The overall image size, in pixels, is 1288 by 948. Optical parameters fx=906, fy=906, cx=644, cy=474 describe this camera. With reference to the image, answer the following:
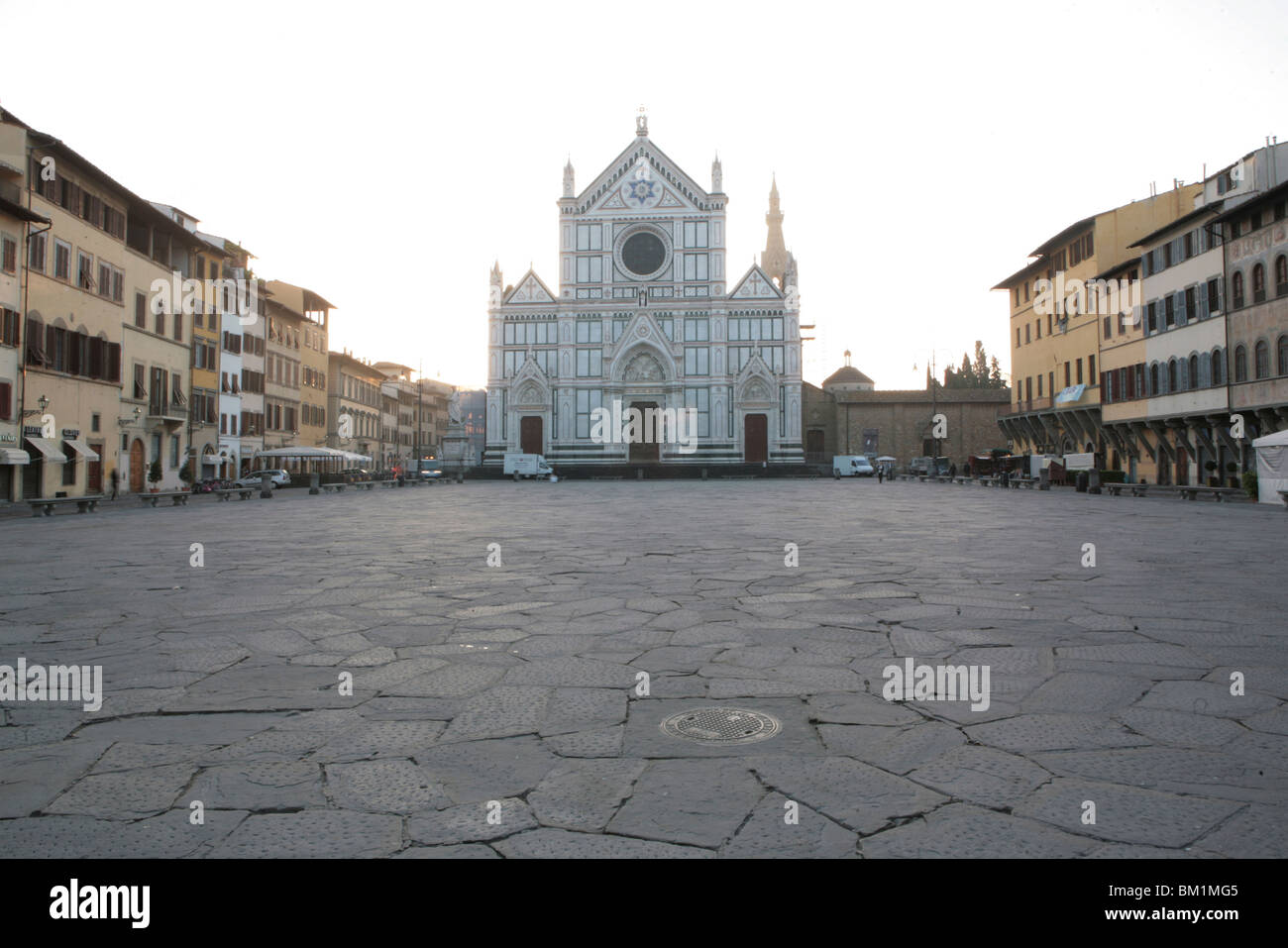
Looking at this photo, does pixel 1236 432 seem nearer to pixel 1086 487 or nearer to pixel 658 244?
pixel 1086 487

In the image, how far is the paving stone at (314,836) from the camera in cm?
247

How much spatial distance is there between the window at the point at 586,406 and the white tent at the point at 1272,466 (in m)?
36.8

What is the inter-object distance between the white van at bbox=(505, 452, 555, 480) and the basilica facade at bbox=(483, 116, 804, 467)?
12.0ft

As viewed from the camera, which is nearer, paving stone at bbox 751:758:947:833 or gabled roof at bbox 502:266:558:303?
paving stone at bbox 751:758:947:833

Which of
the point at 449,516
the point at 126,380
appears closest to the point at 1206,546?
the point at 449,516

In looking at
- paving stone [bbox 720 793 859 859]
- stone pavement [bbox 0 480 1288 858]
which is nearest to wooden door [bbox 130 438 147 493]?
stone pavement [bbox 0 480 1288 858]

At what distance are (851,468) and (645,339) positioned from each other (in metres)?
14.5

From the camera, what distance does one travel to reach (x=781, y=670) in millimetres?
4539

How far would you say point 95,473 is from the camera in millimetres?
29625

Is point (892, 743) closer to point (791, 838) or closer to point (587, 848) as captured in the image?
point (791, 838)

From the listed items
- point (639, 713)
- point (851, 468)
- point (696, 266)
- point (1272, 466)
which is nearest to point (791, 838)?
point (639, 713)

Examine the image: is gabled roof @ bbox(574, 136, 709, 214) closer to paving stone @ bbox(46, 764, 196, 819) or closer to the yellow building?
the yellow building

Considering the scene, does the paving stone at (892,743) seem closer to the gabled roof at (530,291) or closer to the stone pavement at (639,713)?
the stone pavement at (639,713)

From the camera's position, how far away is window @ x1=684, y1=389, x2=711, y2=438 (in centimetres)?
5484
